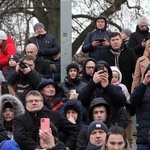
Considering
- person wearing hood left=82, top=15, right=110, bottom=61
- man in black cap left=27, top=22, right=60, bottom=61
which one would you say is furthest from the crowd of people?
man in black cap left=27, top=22, right=60, bottom=61

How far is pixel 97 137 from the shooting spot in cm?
897

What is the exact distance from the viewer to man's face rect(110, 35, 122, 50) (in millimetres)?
12141

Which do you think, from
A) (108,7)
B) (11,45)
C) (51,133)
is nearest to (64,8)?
(11,45)

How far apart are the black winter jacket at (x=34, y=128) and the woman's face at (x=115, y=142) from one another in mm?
1148

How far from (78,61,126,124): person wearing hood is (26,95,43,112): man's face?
98cm

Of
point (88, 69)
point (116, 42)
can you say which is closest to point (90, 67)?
point (88, 69)

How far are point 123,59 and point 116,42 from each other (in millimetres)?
412

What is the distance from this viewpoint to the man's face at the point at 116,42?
12.1 m

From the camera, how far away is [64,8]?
11.8 metres

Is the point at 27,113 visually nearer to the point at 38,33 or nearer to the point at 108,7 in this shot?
the point at 38,33

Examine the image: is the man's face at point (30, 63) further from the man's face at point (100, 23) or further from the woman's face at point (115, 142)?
the woman's face at point (115, 142)

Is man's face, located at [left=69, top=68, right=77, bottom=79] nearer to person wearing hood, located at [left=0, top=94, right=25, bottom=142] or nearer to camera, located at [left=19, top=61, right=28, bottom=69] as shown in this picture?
camera, located at [left=19, top=61, right=28, bottom=69]

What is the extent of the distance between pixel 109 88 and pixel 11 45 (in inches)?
150

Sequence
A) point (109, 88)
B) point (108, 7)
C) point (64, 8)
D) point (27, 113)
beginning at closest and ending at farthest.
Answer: point (27, 113) < point (109, 88) < point (64, 8) < point (108, 7)
